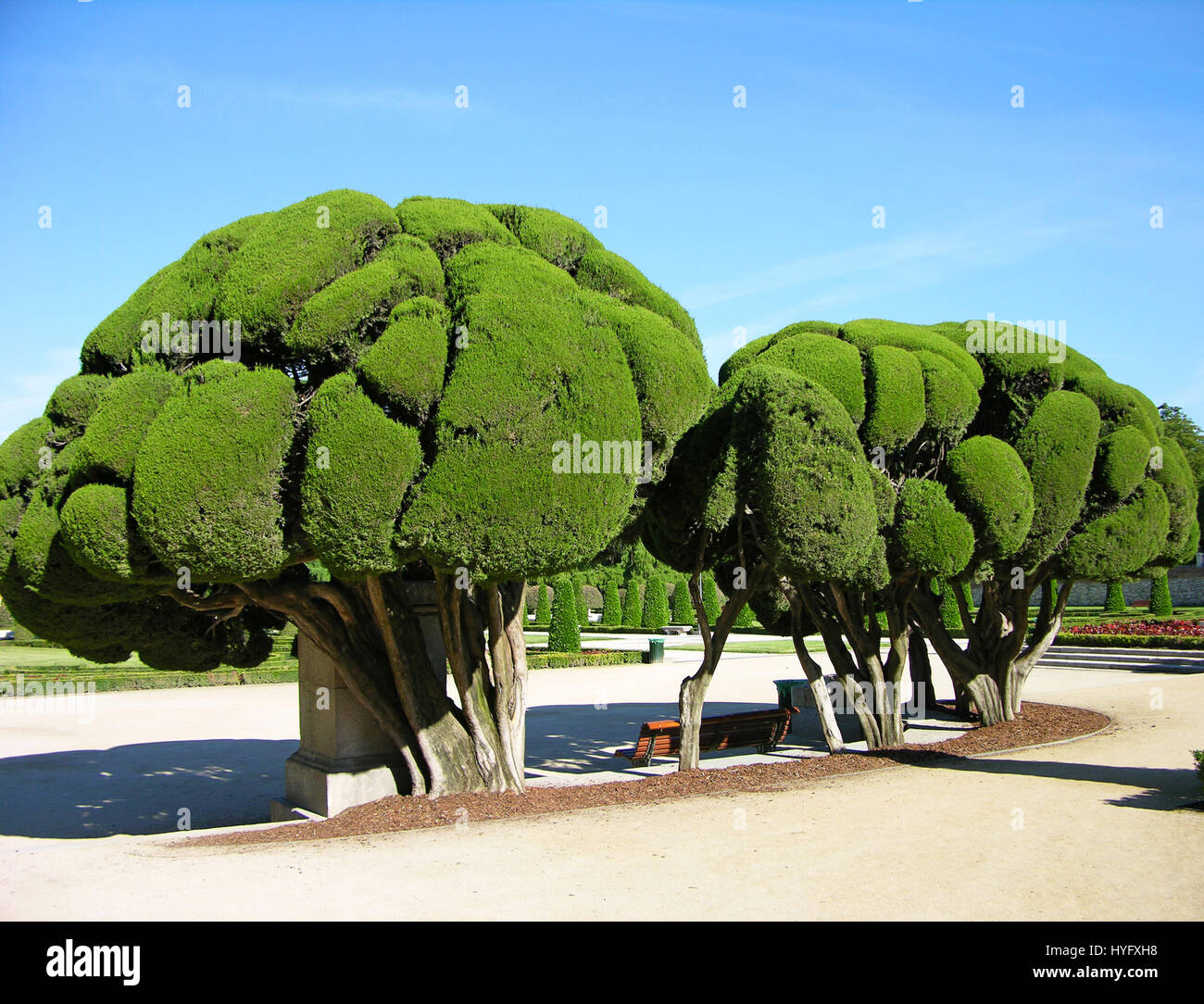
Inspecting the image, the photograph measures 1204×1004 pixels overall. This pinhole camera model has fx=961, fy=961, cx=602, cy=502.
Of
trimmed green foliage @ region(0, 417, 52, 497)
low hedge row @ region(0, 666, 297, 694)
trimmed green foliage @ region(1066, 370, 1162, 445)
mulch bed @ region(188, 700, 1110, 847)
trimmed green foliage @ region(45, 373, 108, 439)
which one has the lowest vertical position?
low hedge row @ region(0, 666, 297, 694)

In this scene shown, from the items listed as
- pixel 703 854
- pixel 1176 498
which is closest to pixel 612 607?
pixel 1176 498

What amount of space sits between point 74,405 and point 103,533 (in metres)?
1.78

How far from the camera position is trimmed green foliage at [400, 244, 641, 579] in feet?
25.9

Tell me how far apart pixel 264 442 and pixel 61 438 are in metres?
2.50

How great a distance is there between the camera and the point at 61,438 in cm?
884

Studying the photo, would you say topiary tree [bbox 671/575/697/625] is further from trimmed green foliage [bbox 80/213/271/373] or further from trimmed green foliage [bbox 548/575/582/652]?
trimmed green foliage [bbox 80/213/271/373]

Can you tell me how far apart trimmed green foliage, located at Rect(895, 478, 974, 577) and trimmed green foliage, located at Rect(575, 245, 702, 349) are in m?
3.61

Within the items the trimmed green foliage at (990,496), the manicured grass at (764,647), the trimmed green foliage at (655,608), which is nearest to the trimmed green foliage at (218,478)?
the trimmed green foliage at (990,496)

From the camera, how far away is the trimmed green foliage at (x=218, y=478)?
746 cm

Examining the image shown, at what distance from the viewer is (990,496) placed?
11867 mm

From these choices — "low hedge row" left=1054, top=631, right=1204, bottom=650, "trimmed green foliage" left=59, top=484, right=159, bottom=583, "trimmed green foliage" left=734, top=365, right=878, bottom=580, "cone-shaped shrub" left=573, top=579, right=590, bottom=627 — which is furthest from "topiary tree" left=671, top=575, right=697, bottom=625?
"trimmed green foliage" left=59, top=484, right=159, bottom=583

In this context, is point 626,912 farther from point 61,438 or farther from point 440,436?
point 61,438

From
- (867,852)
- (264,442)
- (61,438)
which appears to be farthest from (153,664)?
(867,852)

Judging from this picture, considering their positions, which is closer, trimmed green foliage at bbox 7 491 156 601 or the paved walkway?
the paved walkway
